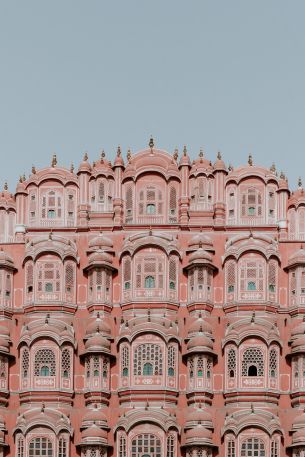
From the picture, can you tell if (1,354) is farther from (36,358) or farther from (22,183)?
(22,183)

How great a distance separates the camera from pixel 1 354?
217ft

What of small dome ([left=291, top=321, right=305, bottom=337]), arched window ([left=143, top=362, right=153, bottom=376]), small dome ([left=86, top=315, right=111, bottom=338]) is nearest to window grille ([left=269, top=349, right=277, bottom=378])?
small dome ([left=291, top=321, right=305, bottom=337])

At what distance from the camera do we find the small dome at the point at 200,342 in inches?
2586

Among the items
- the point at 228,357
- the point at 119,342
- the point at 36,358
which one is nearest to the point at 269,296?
the point at 228,357

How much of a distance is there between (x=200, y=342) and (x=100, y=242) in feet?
24.8

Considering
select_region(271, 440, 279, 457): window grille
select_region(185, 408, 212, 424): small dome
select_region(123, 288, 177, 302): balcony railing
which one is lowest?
select_region(271, 440, 279, 457): window grille

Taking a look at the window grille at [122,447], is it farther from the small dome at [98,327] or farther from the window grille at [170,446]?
the small dome at [98,327]

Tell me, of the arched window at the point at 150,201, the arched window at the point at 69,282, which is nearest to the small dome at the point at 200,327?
the arched window at the point at 150,201

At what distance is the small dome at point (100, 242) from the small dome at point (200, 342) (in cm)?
675

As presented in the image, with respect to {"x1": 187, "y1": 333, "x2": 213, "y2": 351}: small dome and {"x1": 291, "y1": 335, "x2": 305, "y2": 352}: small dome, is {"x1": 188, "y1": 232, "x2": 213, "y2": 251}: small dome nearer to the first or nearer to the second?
{"x1": 187, "y1": 333, "x2": 213, "y2": 351}: small dome

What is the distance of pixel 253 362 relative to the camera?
6581 cm

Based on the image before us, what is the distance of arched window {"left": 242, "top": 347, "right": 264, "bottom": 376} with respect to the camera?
65.8 m

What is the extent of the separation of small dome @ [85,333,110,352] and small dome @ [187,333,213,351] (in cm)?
417

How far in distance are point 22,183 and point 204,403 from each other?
50.4 ft
